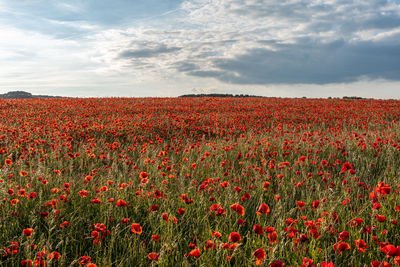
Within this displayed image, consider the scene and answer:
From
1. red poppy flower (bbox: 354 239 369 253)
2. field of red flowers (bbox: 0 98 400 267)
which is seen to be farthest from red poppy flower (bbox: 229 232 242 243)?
red poppy flower (bbox: 354 239 369 253)

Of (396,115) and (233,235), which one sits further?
(396,115)

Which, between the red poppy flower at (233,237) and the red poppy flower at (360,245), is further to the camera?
the red poppy flower at (360,245)

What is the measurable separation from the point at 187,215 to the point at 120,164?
11.6 ft

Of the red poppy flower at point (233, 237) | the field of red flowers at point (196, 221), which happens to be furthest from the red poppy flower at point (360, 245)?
the red poppy flower at point (233, 237)

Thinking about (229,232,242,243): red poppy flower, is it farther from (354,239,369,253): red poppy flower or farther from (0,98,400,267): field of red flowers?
(354,239,369,253): red poppy flower

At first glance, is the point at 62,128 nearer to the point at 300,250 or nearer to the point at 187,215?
the point at 187,215

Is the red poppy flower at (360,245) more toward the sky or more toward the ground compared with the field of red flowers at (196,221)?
more toward the sky

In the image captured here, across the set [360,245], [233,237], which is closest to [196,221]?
[233,237]

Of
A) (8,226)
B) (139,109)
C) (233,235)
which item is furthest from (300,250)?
(139,109)

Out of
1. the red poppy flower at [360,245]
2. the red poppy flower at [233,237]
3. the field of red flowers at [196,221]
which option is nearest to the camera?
Answer: the red poppy flower at [233,237]

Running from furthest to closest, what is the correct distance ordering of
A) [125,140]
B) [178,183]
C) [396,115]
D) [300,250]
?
[396,115]
[125,140]
[178,183]
[300,250]

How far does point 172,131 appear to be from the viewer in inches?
423

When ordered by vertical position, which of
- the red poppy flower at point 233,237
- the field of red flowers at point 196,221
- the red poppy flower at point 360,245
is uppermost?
the red poppy flower at point 233,237

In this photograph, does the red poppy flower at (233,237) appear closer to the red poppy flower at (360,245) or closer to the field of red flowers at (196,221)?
the field of red flowers at (196,221)
